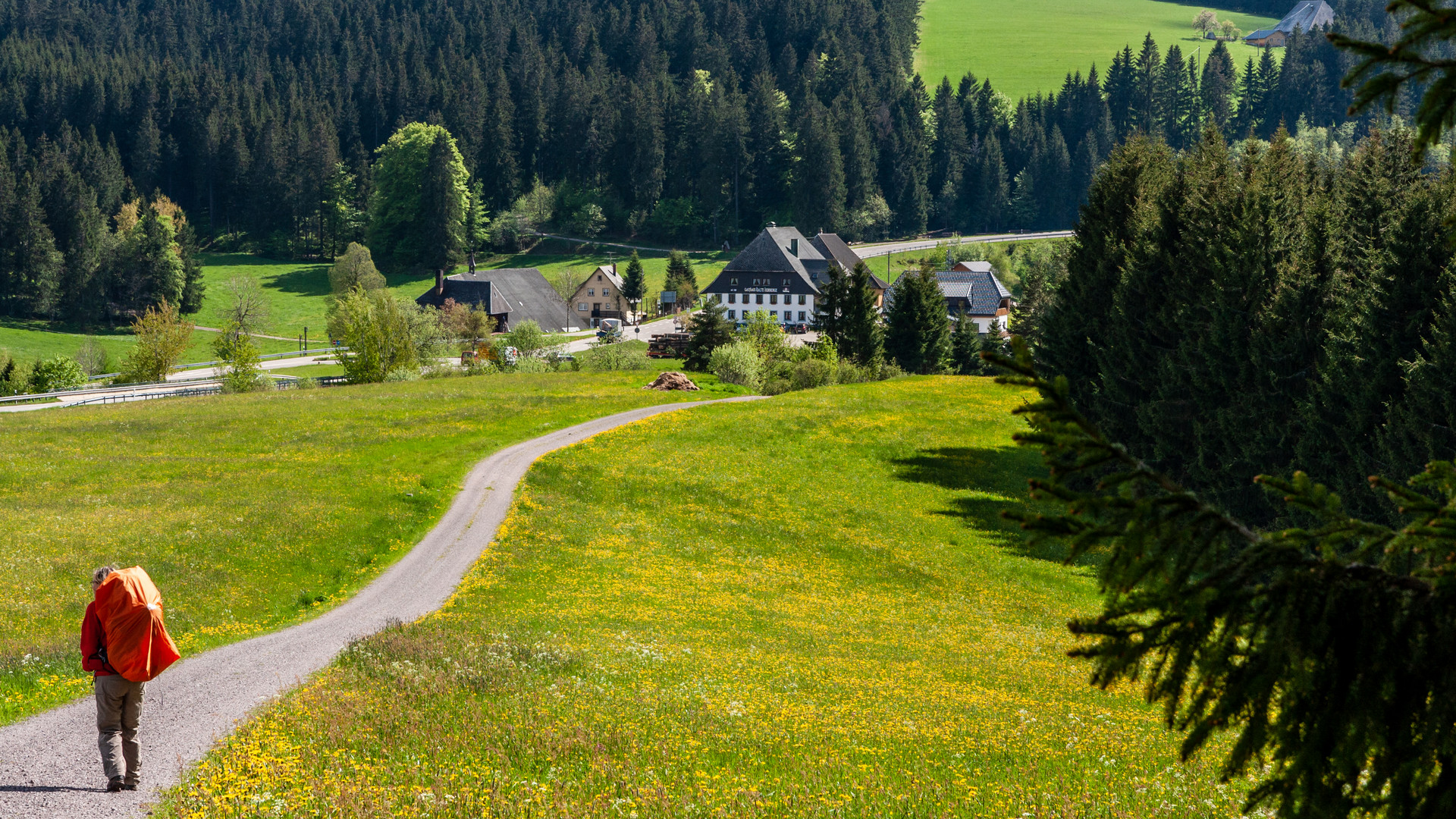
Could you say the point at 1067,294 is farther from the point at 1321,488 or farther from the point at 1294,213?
the point at 1321,488

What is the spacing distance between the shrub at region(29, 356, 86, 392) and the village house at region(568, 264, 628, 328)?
224 ft

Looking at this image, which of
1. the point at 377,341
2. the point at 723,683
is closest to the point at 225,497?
the point at 723,683

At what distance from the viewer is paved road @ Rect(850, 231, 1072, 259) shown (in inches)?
6929

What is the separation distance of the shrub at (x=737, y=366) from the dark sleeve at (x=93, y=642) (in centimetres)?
6603

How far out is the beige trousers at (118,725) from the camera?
44.9ft

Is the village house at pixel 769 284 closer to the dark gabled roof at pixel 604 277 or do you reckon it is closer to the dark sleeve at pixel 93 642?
the dark gabled roof at pixel 604 277

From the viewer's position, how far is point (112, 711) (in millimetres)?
13711

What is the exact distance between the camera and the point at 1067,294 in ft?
186

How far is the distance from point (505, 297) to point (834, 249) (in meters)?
52.8

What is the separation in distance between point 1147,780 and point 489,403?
2056 inches

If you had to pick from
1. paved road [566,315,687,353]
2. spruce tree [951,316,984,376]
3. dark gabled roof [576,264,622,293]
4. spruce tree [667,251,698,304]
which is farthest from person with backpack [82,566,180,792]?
dark gabled roof [576,264,622,293]

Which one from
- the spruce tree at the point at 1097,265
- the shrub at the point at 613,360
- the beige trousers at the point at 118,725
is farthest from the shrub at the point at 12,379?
the beige trousers at the point at 118,725

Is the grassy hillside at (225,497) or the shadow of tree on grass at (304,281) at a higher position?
the shadow of tree on grass at (304,281)

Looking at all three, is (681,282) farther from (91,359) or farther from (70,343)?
(70,343)
